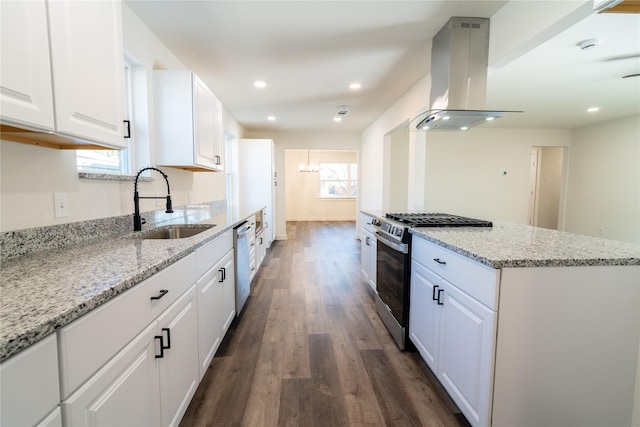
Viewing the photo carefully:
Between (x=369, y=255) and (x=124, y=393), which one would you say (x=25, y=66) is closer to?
(x=124, y=393)

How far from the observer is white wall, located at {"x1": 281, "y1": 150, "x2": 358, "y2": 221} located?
31.1 feet

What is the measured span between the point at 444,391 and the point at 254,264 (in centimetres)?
239

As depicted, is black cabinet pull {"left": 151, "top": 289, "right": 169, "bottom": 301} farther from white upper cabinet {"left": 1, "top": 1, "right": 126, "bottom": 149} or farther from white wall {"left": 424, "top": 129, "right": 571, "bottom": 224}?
white wall {"left": 424, "top": 129, "right": 571, "bottom": 224}

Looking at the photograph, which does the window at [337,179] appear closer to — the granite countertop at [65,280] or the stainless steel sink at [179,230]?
the stainless steel sink at [179,230]

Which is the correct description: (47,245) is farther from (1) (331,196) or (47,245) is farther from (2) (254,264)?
(1) (331,196)

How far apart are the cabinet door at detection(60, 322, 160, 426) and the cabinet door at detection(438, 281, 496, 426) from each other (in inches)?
55.4

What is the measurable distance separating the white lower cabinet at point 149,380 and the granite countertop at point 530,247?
1.42m

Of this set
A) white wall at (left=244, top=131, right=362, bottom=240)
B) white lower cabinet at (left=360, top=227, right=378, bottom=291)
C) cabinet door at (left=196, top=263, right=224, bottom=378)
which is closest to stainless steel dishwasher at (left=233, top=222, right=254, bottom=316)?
cabinet door at (left=196, top=263, right=224, bottom=378)

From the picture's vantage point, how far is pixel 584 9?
149cm

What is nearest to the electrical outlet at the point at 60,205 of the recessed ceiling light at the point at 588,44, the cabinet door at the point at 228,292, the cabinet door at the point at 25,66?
the cabinet door at the point at 25,66

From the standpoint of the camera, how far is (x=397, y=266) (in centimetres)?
211

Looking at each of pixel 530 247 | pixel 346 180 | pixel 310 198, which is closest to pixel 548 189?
pixel 346 180

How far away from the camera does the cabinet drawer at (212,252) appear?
5.12 ft

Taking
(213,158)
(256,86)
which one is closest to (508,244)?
(213,158)
